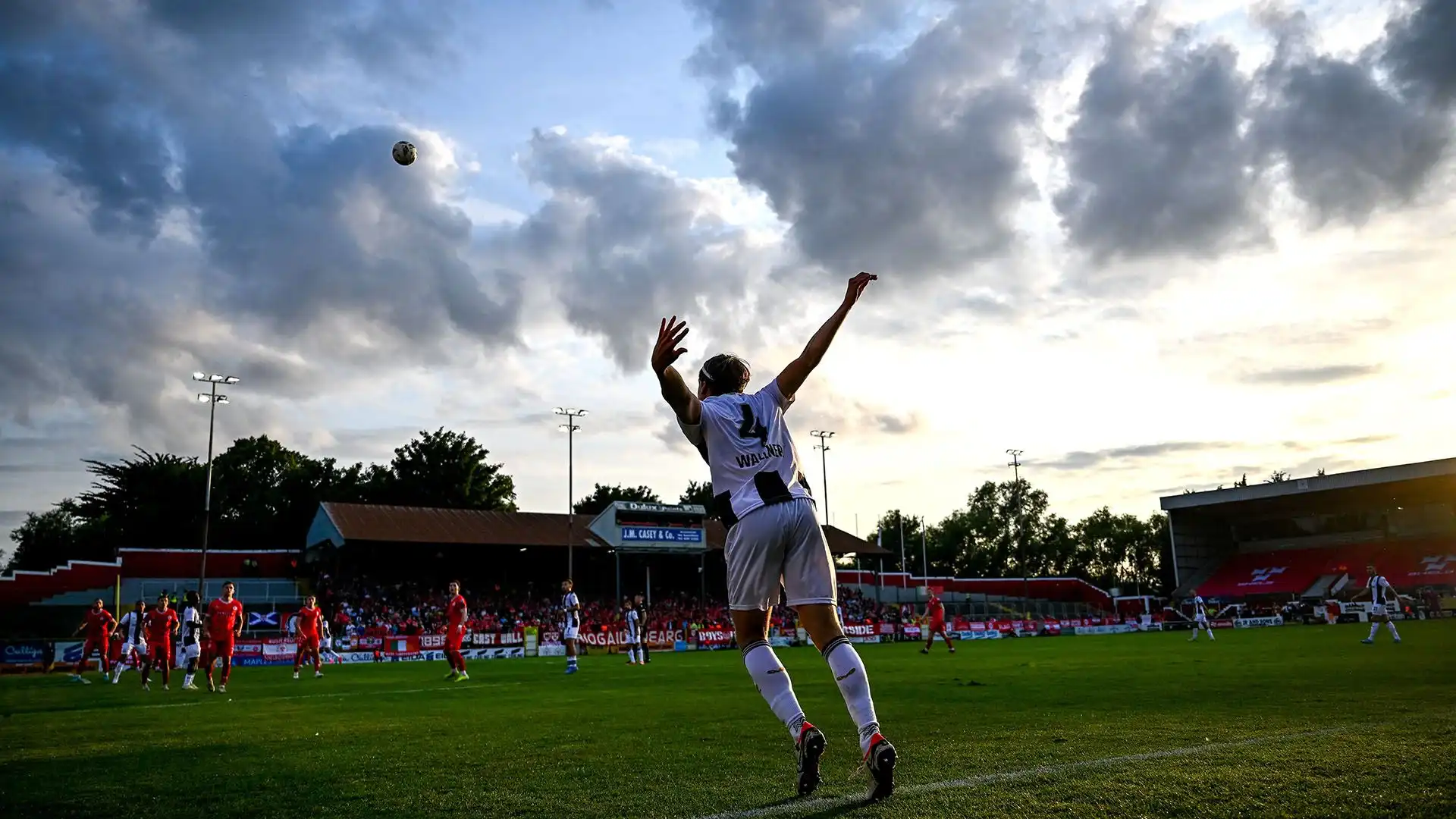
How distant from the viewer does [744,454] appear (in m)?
5.37

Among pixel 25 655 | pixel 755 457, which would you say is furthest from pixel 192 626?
pixel 755 457

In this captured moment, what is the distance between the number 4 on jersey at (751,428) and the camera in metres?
5.40

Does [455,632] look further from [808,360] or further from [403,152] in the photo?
[808,360]

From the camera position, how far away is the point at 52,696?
660 inches

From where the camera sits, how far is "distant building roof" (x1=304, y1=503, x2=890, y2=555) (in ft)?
167

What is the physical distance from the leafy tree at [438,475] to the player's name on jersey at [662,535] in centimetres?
3436

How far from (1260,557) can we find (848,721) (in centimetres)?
7219

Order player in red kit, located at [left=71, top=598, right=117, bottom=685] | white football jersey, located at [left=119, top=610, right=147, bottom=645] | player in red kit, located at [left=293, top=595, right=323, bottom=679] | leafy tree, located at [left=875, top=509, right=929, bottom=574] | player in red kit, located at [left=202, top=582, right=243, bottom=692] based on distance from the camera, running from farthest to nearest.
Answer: leafy tree, located at [left=875, top=509, right=929, bottom=574]
white football jersey, located at [left=119, top=610, right=147, bottom=645]
player in red kit, located at [left=71, top=598, right=117, bottom=685]
player in red kit, located at [left=293, top=595, right=323, bottom=679]
player in red kit, located at [left=202, top=582, right=243, bottom=692]

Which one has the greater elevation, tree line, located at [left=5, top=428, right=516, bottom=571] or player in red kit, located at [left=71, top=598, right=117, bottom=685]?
tree line, located at [left=5, top=428, right=516, bottom=571]

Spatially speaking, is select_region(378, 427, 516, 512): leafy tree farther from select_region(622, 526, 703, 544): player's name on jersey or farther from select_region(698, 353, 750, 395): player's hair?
select_region(698, 353, 750, 395): player's hair

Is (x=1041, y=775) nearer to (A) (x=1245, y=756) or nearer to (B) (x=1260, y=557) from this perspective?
(A) (x=1245, y=756)

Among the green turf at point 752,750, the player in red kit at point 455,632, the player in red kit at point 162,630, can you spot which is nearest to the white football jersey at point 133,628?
the player in red kit at point 162,630

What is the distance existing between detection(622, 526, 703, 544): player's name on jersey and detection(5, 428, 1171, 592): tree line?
68.4ft

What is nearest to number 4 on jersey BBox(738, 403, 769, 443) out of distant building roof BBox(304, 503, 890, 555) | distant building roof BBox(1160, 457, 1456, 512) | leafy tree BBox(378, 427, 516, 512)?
distant building roof BBox(304, 503, 890, 555)
